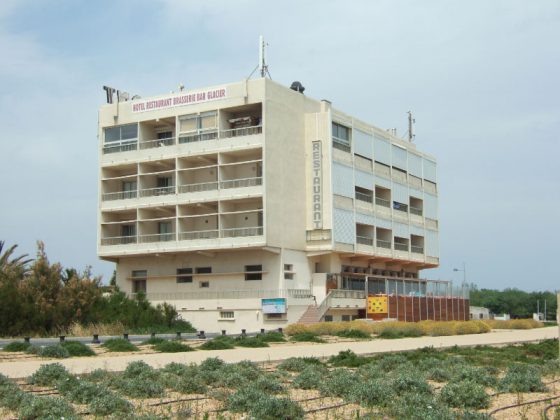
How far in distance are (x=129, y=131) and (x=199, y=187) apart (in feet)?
26.5

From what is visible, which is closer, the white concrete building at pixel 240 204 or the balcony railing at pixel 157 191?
the white concrete building at pixel 240 204

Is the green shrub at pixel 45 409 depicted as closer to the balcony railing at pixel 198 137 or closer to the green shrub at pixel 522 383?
the green shrub at pixel 522 383

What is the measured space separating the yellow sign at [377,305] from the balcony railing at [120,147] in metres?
22.4

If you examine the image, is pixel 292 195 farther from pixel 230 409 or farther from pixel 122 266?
pixel 230 409

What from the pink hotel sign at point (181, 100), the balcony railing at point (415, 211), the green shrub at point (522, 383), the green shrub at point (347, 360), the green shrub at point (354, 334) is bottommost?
the green shrub at point (354, 334)

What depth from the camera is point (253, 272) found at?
5747cm

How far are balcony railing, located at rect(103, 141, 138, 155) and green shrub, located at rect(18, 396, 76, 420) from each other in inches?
2020

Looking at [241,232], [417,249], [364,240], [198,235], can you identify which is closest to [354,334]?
Answer: [241,232]

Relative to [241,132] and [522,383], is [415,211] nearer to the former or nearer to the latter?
[241,132]

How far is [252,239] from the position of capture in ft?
182

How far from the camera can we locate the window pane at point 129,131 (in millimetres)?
62156

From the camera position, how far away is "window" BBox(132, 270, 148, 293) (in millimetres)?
63275

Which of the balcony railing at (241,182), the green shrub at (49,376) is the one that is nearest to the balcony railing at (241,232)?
the balcony railing at (241,182)

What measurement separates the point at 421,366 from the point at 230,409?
8.64 metres
